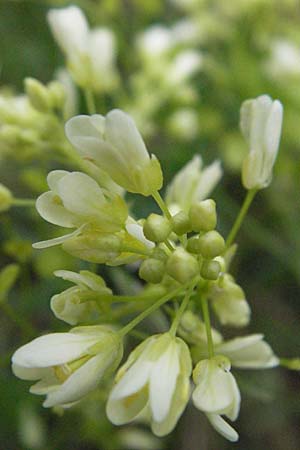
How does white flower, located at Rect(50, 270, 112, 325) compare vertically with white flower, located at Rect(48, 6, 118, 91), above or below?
below

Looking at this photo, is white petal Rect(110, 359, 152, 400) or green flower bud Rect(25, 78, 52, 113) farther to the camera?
green flower bud Rect(25, 78, 52, 113)

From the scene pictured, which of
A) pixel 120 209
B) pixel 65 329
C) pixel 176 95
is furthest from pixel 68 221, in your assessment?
pixel 176 95

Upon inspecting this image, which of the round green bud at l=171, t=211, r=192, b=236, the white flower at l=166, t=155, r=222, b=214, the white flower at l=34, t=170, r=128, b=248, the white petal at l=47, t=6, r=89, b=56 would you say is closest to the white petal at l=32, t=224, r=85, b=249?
the white flower at l=34, t=170, r=128, b=248

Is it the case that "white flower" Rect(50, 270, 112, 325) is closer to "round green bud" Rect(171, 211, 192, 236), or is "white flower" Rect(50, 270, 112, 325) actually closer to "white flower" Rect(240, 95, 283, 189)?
"round green bud" Rect(171, 211, 192, 236)

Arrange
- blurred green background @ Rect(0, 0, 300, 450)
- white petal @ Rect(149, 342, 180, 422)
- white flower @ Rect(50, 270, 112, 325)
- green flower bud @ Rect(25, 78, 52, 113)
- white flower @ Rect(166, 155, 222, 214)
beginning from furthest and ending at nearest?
blurred green background @ Rect(0, 0, 300, 450), green flower bud @ Rect(25, 78, 52, 113), white flower @ Rect(166, 155, 222, 214), white flower @ Rect(50, 270, 112, 325), white petal @ Rect(149, 342, 180, 422)

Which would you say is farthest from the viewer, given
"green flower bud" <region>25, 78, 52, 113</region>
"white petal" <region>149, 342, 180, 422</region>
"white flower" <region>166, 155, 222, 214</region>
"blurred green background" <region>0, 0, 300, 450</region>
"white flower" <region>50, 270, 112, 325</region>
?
"blurred green background" <region>0, 0, 300, 450</region>

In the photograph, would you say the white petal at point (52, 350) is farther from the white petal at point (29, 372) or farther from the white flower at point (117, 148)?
the white flower at point (117, 148)

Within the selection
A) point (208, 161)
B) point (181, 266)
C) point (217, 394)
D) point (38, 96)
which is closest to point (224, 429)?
point (217, 394)

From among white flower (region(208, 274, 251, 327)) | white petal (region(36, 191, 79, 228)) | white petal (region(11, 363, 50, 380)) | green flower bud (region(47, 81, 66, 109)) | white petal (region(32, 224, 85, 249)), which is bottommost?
white flower (region(208, 274, 251, 327))
